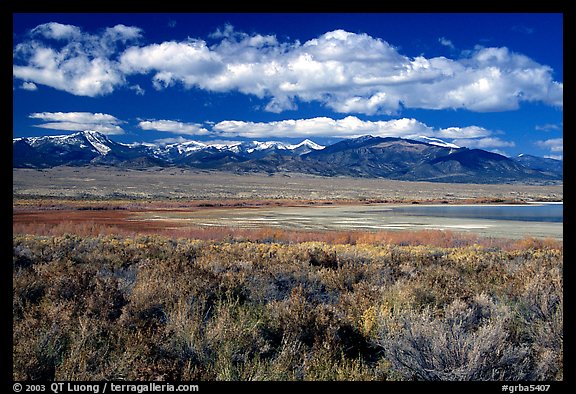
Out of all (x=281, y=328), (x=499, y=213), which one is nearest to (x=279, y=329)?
(x=281, y=328)

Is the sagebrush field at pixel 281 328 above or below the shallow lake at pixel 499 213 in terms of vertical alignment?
above

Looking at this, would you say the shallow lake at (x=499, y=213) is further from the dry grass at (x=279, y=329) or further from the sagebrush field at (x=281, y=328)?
the dry grass at (x=279, y=329)

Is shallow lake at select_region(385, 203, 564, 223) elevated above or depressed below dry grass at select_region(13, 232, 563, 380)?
below

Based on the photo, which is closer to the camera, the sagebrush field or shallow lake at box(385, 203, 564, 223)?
the sagebrush field

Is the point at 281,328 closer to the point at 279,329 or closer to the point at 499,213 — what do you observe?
A: the point at 279,329

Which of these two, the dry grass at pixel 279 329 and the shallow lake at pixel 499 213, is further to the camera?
the shallow lake at pixel 499 213

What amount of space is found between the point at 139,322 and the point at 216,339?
127 centimetres

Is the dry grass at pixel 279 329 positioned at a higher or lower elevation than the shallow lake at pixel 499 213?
higher

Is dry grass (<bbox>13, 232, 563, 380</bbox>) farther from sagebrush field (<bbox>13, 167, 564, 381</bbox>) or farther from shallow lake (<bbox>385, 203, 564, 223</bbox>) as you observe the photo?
shallow lake (<bbox>385, 203, 564, 223</bbox>)

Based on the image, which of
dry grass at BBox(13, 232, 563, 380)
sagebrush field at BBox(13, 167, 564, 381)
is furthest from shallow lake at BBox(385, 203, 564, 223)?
dry grass at BBox(13, 232, 563, 380)

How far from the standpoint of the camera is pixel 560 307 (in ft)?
18.6

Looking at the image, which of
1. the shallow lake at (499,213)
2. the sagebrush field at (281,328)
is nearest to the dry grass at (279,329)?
the sagebrush field at (281,328)
